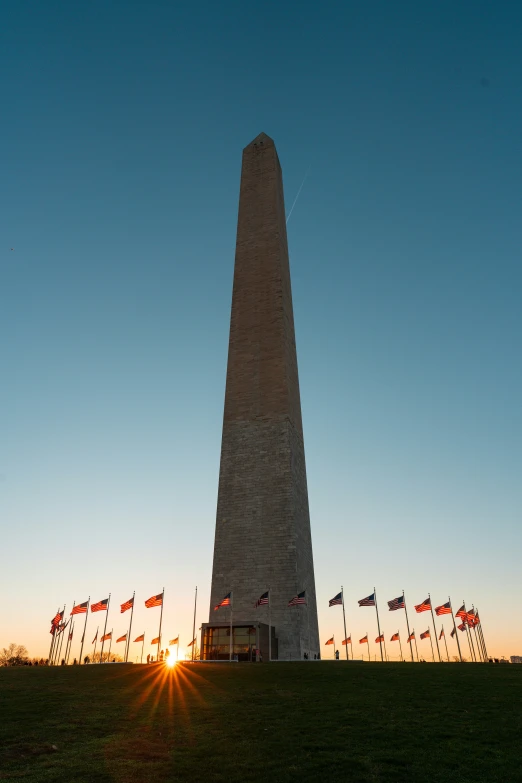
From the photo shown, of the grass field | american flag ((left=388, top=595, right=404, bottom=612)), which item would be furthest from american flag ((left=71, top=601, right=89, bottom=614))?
american flag ((left=388, top=595, right=404, bottom=612))

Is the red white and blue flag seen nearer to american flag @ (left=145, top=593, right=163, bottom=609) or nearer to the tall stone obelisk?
the tall stone obelisk

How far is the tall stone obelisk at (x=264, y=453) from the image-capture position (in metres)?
36.7

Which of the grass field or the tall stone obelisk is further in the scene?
the tall stone obelisk

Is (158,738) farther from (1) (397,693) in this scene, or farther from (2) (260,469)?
(2) (260,469)

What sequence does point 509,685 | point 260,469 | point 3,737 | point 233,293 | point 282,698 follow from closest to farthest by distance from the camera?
1. point 3,737
2. point 282,698
3. point 509,685
4. point 260,469
5. point 233,293

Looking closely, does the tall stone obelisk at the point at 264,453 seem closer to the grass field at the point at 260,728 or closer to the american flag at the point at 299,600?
the american flag at the point at 299,600

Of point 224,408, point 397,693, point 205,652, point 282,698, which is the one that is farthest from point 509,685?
point 224,408

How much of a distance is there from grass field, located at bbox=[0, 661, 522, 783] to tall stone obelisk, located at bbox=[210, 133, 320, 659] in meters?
13.1

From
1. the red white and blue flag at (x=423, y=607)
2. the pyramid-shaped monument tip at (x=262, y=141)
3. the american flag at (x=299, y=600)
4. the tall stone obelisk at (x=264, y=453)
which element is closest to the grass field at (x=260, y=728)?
the american flag at (x=299, y=600)

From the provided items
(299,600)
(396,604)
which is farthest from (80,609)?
(396,604)

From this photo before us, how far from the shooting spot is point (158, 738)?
44.9 ft

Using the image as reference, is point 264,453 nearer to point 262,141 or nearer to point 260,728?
point 260,728

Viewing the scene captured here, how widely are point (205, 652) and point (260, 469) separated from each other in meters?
11.9

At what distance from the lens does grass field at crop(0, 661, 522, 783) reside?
37.8 feet
